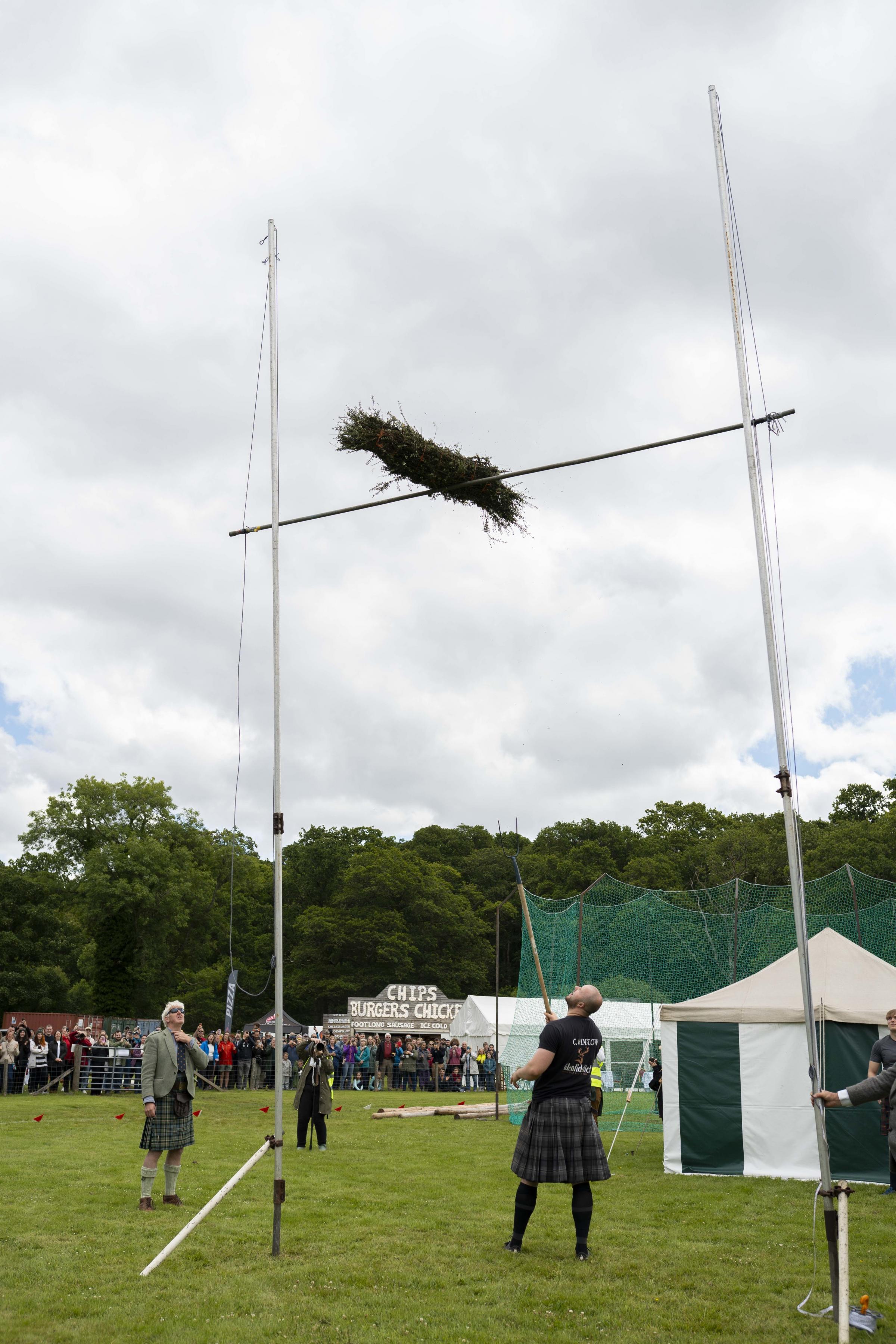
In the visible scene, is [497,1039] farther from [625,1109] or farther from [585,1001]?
[585,1001]

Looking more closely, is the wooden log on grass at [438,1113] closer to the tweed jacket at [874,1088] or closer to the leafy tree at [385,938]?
the tweed jacket at [874,1088]

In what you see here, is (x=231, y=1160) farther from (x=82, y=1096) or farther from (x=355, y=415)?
(x=82, y=1096)

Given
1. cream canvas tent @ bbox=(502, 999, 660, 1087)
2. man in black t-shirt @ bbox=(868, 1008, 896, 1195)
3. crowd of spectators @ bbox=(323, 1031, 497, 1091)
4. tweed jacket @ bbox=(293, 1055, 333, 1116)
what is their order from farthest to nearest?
1. crowd of spectators @ bbox=(323, 1031, 497, 1091)
2. cream canvas tent @ bbox=(502, 999, 660, 1087)
3. tweed jacket @ bbox=(293, 1055, 333, 1116)
4. man in black t-shirt @ bbox=(868, 1008, 896, 1195)

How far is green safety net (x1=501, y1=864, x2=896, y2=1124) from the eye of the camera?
53.7 ft

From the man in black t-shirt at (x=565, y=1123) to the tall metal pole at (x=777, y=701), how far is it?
1187 millimetres

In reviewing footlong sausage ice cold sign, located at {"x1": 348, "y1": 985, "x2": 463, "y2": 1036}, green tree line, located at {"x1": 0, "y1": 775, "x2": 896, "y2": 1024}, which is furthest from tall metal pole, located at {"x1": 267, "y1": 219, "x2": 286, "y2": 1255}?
green tree line, located at {"x1": 0, "y1": 775, "x2": 896, "y2": 1024}

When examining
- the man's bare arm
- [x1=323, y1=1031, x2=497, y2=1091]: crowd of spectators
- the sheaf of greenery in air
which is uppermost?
the sheaf of greenery in air

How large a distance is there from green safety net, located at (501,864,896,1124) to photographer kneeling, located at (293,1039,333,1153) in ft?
13.7

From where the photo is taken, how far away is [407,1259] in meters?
6.04

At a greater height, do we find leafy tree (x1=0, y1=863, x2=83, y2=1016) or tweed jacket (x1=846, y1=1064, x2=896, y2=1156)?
leafy tree (x1=0, y1=863, x2=83, y2=1016)

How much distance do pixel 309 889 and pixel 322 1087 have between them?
179 ft

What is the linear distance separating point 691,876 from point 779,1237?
5771 cm

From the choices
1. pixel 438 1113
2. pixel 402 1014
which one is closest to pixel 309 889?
→ pixel 402 1014

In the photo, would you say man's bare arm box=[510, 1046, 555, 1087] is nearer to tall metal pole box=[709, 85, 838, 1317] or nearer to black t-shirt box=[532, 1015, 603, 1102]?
black t-shirt box=[532, 1015, 603, 1102]
